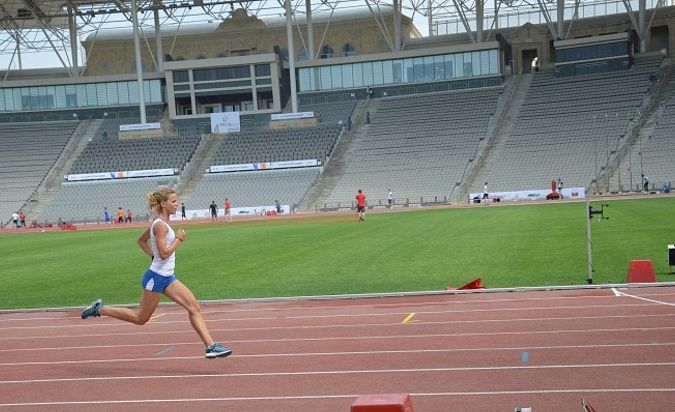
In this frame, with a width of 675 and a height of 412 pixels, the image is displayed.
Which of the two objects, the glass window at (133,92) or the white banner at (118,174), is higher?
the glass window at (133,92)

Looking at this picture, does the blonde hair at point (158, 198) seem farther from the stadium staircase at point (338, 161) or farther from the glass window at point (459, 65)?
the glass window at point (459, 65)

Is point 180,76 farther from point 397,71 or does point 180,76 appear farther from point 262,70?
point 397,71

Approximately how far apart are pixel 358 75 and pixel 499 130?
16308 millimetres

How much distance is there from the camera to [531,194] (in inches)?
2159

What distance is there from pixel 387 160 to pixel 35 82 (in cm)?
3785

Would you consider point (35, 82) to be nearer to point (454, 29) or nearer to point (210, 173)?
point (210, 173)

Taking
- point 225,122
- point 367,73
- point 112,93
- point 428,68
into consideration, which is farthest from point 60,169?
point 428,68

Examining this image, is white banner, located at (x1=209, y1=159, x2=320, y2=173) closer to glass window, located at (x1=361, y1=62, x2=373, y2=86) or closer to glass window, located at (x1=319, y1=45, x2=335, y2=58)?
glass window, located at (x1=361, y1=62, x2=373, y2=86)

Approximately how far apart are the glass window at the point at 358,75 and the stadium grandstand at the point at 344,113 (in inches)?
5.5

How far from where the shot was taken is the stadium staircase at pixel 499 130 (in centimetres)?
5875

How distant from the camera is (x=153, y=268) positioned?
8.77 metres

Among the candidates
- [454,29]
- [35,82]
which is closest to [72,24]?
[35,82]

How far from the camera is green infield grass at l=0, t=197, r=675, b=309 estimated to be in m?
15.7

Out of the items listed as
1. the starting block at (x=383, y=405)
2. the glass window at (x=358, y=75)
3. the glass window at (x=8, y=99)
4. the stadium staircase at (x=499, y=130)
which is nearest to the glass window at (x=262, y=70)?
the glass window at (x=358, y=75)
